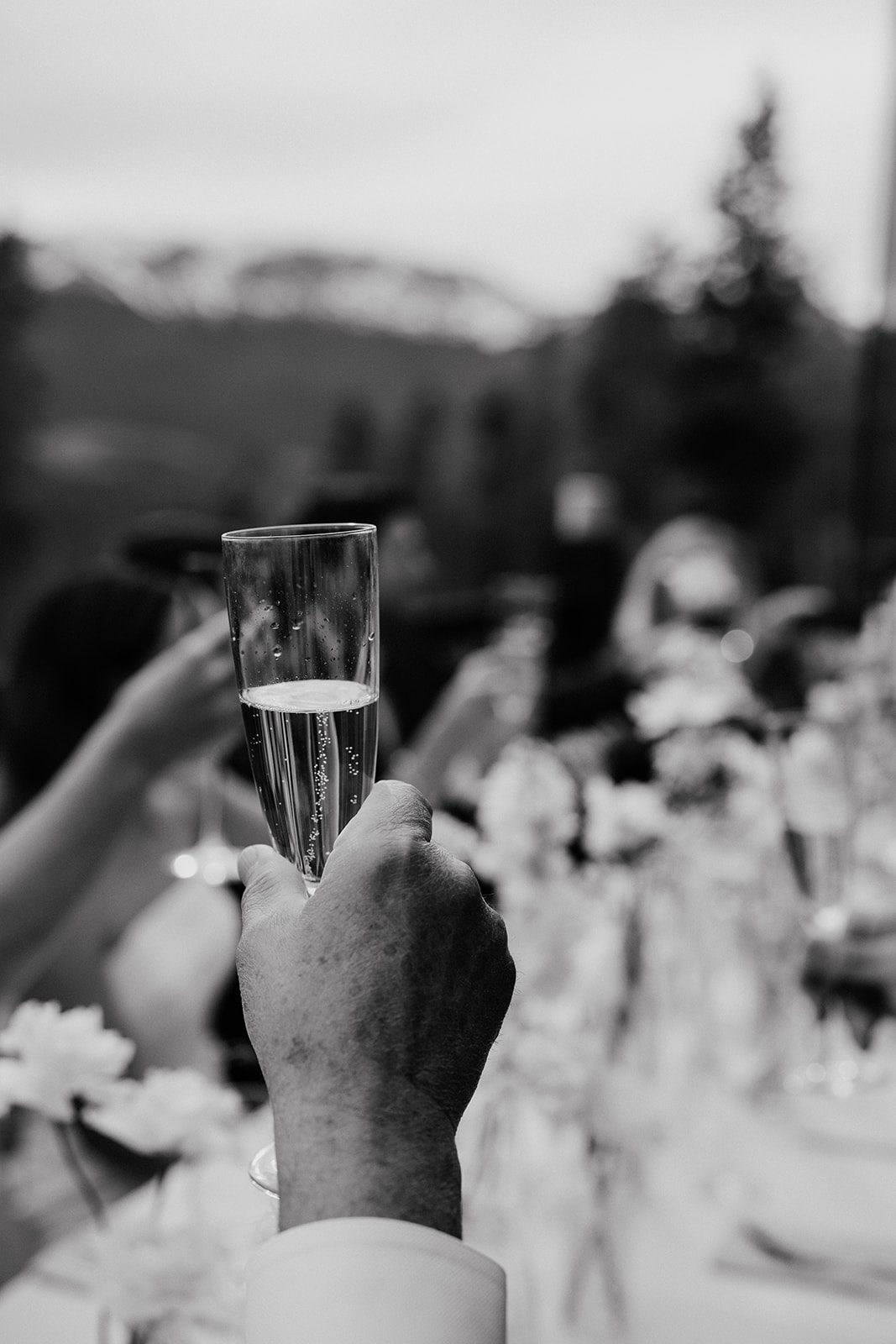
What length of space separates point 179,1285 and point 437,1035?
30 cm

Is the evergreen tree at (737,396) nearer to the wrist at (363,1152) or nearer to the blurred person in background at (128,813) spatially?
the blurred person in background at (128,813)

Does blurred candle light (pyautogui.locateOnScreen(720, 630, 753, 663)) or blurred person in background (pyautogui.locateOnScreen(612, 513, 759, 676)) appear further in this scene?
blurred person in background (pyautogui.locateOnScreen(612, 513, 759, 676))

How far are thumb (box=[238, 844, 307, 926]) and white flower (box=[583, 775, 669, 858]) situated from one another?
654 mm

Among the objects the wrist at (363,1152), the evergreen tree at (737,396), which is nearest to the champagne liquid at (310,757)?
the wrist at (363,1152)

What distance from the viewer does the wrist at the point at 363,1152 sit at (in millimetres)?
371

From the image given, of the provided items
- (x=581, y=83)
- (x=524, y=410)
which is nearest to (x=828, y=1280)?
(x=581, y=83)

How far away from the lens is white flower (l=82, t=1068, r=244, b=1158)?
0.63 m

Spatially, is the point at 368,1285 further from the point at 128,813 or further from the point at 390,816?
the point at 128,813

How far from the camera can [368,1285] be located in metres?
0.36

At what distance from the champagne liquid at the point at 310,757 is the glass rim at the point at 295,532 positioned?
2.5 inches

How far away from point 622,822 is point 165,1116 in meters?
0.56

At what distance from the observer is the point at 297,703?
497 millimetres

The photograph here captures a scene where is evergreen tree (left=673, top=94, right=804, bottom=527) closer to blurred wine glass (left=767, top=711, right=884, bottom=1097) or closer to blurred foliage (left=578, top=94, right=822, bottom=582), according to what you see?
blurred foliage (left=578, top=94, right=822, bottom=582)

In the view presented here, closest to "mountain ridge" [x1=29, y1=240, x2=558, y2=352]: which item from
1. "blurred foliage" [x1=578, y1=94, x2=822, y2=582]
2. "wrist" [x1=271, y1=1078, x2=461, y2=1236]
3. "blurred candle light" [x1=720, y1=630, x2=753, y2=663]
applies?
"blurred foliage" [x1=578, y1=94, x2=822, y2=582]
